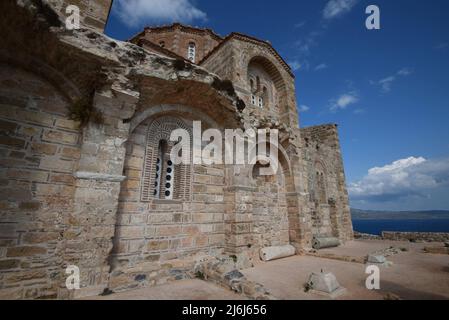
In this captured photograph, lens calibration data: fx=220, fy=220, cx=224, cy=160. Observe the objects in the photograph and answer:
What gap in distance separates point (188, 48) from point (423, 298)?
1755cm

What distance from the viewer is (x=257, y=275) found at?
224 inches

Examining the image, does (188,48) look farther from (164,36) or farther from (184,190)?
(184,190)

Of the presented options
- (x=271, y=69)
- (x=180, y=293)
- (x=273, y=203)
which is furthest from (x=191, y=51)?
(x=180, y=293)

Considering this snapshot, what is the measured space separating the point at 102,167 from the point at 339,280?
5.87 metres

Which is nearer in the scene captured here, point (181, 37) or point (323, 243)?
point (323, 243)

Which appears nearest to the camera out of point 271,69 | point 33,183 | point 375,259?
point 33,183

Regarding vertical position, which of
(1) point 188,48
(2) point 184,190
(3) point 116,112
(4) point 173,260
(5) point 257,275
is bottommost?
(5) point 257,275

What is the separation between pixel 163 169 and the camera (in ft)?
19.5

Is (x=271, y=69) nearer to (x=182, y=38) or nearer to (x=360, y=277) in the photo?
(x=360, y=277)

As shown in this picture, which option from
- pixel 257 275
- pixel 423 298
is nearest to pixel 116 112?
pixel 257 275

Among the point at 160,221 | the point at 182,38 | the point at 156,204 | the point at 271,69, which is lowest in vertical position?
the point at 160,221

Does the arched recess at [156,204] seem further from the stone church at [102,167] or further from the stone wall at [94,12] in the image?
the stone wall at [94,12]

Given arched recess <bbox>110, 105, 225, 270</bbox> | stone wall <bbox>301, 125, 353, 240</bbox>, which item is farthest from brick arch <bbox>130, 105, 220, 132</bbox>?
stone wall <bbox>301, 125, 353, 240</bbox>

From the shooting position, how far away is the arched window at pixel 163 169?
5500mm
